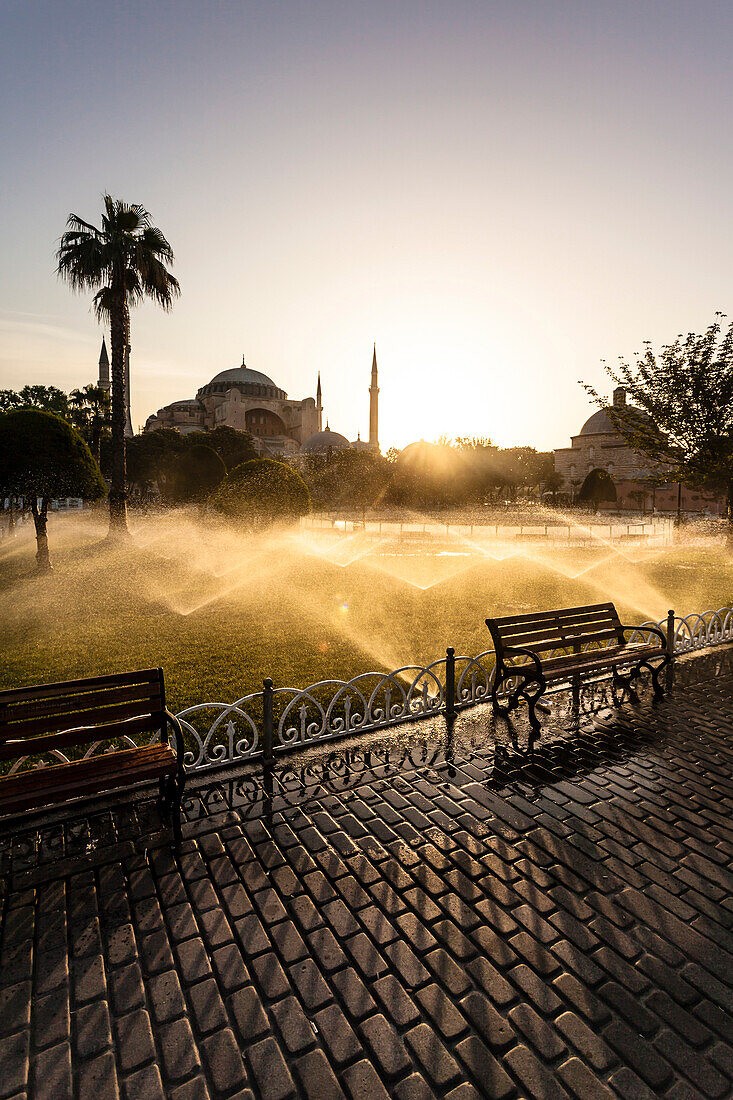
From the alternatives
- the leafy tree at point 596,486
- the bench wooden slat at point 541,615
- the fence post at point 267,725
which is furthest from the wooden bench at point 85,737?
the leafy tree at point 596,486

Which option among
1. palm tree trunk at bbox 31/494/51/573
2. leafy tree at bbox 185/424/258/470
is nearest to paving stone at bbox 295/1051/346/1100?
palm tree trunk at bbox 31/494/51/573

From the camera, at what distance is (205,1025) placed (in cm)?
250

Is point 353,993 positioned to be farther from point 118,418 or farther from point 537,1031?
point 118,418

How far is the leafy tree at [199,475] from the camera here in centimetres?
3250

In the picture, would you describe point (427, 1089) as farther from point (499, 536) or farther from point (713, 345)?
point (499, 536)

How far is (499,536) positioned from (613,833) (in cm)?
2942

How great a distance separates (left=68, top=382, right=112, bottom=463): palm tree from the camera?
132ft

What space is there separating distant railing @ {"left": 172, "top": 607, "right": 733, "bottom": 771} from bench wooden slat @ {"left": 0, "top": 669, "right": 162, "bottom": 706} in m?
0.40

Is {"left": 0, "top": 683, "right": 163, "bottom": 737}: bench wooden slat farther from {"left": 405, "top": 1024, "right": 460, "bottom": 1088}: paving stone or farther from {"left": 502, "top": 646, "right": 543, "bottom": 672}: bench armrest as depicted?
{"left": 502, "top": 646, "right": 543, "bottom": 672}: bench armrest

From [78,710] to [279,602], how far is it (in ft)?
26.9

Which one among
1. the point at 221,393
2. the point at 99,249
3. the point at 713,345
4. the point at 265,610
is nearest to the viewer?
the point at 265,610

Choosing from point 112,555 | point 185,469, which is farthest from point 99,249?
point 185,469

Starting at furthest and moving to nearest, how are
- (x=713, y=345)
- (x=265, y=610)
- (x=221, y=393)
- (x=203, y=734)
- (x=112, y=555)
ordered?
(x=221, y=393), (x=112, y=555), (x=713, y=345), (x=265, y=610), (x=203, y=734)

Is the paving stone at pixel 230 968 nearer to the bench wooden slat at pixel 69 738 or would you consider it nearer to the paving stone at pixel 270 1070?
the paving stone at pixel 270 1070
